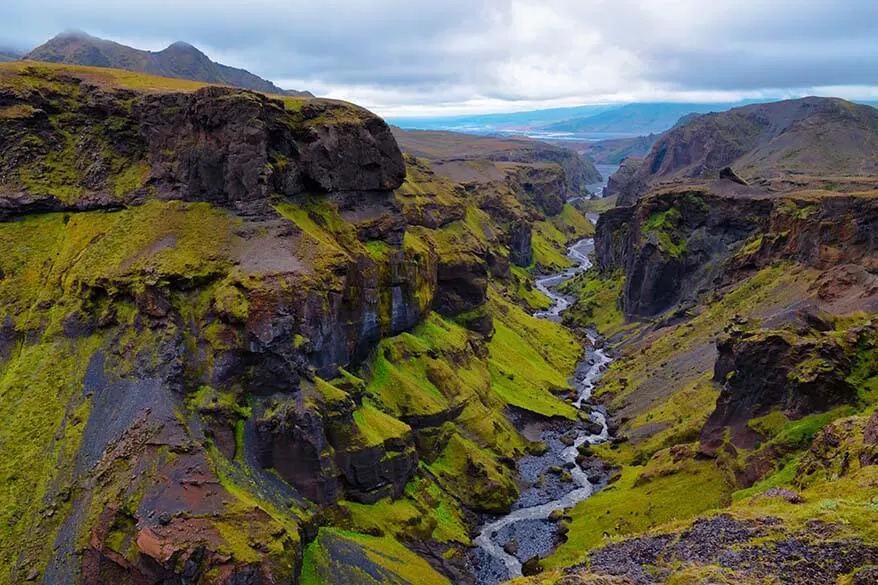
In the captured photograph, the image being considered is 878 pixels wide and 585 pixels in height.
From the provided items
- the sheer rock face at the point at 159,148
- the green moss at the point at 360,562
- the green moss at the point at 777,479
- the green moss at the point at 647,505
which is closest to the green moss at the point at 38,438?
the sheer rock face at the point at 159,148

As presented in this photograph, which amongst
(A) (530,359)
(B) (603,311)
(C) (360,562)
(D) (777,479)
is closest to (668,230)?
(B) (603,311)

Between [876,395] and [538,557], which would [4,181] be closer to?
[538,557]

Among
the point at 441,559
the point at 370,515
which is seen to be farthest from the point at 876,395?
the point at 370,515

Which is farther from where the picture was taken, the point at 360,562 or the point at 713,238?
the point at 713,238

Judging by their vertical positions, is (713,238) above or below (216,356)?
above

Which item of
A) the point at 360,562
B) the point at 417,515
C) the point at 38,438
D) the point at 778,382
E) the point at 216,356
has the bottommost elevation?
the point at 417,515

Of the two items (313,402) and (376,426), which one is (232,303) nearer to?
(313,402)

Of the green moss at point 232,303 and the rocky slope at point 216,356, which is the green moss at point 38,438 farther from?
the green moss at point 232,303
